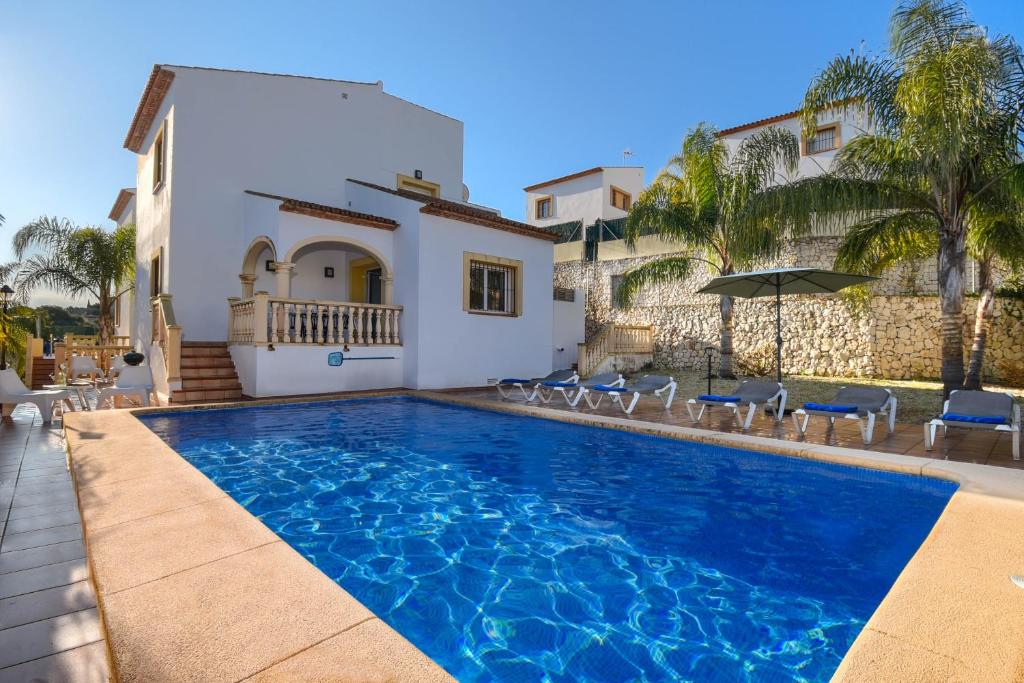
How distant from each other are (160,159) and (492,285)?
10611mm

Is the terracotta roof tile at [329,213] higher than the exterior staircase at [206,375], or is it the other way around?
the terracotta roof tile at [329,213]

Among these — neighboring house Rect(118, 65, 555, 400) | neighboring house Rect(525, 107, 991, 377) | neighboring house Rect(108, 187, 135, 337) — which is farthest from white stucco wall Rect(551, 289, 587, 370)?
neighboring house Rect(108, 187, 135, 337)

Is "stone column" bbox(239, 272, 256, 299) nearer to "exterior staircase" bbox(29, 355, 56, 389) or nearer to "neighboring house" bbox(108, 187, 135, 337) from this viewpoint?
"neighboring house" bbox(108, 187, 135, 337)

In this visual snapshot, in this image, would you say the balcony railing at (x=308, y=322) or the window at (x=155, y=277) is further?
the window at (x=155, y=277)

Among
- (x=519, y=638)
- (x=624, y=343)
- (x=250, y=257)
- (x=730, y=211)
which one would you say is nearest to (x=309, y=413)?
(x=250, y=257)

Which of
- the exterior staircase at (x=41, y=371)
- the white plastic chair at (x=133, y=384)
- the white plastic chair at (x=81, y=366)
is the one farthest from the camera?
the exterior staircase at (x=41, y=371)

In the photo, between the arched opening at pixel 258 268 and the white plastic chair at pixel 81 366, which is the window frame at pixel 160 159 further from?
the white plastic chair at pixel 81 366

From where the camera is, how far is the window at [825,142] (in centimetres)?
2295

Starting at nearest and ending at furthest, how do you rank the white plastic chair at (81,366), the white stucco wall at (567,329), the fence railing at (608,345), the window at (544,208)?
1. the white plastic chair at (81,366)
2. the fence railing at (608,345)
3. the white stucco wall at (567,329)
4. the window at (544,208)

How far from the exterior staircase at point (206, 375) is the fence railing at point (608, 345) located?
11.2 metres

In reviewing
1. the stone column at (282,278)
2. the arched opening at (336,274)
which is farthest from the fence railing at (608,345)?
the stone column at (282,278)

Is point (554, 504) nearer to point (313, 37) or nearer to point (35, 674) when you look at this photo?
point (35, 674)

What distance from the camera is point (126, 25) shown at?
12086 mm

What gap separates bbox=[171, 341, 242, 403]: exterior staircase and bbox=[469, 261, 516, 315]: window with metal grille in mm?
6349
